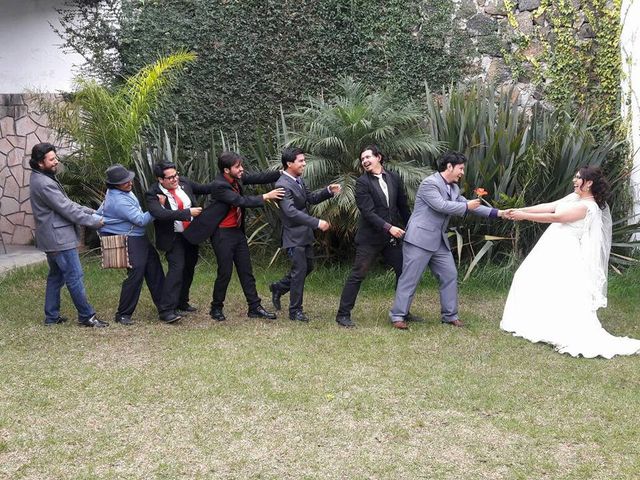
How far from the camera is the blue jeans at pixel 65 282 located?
7574 millimetres

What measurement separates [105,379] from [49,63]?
23.6ft

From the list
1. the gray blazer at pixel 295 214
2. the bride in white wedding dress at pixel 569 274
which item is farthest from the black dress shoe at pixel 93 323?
the bride in white wedding dress at pixel 569 274

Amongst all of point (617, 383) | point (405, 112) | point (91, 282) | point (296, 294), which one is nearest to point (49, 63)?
point (91, 282)

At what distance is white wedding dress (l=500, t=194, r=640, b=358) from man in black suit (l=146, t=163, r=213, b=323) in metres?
3.00

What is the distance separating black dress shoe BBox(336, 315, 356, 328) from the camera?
25.8ft

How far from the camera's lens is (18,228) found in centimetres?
1181

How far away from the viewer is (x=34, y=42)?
475 inches

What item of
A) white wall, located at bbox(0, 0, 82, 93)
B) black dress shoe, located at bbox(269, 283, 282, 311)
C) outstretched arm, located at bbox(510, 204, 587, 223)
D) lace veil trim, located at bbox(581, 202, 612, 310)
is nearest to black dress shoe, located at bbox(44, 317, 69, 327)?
black dress shoe, located at bbox(269, 283, 282, 311)

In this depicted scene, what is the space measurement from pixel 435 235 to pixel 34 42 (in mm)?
7208

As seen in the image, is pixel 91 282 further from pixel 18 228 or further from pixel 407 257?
pixel 407 257

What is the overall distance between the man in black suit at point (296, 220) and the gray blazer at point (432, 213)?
772 millimetres

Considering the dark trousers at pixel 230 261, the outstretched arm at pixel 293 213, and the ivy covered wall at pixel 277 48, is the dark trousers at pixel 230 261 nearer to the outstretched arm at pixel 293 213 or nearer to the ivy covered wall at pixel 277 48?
the outstretched arm at pixel 293 213

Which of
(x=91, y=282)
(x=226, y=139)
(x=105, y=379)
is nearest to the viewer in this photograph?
(x=105, y=379)

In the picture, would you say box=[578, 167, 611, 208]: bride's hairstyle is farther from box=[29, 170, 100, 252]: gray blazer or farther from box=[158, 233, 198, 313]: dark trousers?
box=[29, 170, 100, 252]: gray blazer
